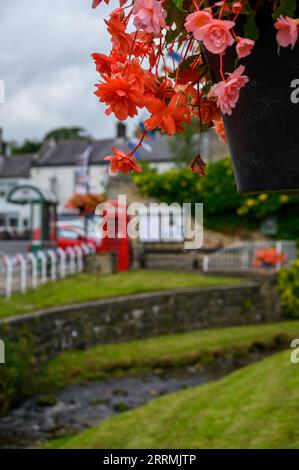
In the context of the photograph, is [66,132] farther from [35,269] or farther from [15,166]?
[35,269]

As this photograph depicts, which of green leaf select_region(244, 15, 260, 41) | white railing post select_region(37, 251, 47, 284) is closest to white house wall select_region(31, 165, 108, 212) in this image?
white railing post select_region(37, 251, 47, 284)

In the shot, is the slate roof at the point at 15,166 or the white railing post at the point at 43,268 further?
the slate roof at the point at 15,166

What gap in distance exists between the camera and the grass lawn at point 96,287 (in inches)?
540

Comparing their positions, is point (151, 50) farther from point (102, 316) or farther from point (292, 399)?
point (102, 316)

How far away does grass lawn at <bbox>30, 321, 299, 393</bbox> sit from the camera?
12.6 m

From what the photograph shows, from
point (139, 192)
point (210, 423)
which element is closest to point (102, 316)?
point (210, 423)

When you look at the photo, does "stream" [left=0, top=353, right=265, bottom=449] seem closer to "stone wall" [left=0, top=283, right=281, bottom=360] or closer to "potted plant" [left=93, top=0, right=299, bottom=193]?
"stone wall" [left=0, top=283, right=281, bottom=360]

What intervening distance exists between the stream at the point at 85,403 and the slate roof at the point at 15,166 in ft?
144

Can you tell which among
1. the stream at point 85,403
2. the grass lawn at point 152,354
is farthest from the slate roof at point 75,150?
the stream at point 85,403

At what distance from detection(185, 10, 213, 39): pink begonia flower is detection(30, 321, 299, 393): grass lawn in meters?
10.9

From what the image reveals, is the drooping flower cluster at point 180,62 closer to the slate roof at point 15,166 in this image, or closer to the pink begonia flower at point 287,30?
the pink begonia flower at point 287,30

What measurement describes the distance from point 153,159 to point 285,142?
4700 centimetres

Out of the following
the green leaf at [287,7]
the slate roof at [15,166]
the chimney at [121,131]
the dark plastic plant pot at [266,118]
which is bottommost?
the dark plastic plant pot at [266,118]

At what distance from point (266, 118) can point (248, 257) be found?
20.8m
